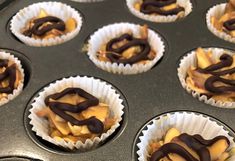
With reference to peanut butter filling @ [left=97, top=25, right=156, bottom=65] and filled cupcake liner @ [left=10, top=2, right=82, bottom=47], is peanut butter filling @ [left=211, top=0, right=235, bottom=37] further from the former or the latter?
filled cupcake liner @ [left=10, top=2, right=82, bottom=47]

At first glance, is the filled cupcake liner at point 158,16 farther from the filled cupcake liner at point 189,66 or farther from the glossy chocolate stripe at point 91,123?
the glossy chocolate stripe at point 91,123

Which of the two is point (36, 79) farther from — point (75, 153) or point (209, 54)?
point (209, 54)

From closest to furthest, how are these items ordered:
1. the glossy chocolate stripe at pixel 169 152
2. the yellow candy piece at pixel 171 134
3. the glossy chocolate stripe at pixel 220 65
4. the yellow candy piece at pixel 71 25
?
the glossy chocolate stripe at pixel 169 152
the yellow candy piece at pixel 171 134
the glossy chocolate stripe at pixel 220 65
the yellow candy piece at pixel 71 25

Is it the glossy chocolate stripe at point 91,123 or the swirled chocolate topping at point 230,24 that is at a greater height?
the swirled chocolate topping at point 230,24

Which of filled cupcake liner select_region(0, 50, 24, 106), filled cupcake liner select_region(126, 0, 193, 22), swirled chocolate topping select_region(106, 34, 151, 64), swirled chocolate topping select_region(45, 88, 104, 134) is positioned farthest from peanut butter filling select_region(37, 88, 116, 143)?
filled cupcake liner select_region(126, 0, 193, 22)

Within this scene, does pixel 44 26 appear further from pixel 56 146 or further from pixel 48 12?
pixel 56 146

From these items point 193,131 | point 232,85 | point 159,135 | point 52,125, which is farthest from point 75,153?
point 232,85

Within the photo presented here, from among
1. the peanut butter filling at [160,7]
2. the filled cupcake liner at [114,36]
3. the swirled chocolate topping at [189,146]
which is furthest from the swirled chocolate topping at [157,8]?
the swirled chocolate topping at [189,146]
